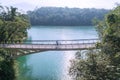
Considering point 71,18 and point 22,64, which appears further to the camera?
point 71,18

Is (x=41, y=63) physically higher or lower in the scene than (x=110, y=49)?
lower

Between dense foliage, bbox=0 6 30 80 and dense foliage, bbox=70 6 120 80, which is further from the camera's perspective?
dense foliage, bbox=0 6 30 80

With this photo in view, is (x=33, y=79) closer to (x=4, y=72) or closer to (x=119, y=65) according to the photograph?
(x=4, y=72)

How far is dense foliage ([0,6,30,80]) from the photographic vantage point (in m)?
28.1

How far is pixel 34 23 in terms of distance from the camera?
431 ft

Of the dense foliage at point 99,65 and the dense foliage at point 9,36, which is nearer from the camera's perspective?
the dense foliage at point 99,65

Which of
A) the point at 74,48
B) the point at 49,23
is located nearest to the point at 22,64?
the point at 74,48

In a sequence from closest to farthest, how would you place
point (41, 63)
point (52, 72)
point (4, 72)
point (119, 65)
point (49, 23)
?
point (119, 65) → point (4, 72) → point (52, 72) → point (41, 63) → point (49, 23)

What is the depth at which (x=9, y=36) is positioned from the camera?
40875mm

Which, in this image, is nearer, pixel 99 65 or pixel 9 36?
pixel 99 65

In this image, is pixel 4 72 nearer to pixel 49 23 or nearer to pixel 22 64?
pixel 22 64

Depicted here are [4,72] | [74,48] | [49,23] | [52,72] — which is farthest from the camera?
[49,23]

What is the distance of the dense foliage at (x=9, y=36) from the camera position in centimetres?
2806

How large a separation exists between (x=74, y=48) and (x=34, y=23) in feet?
330
